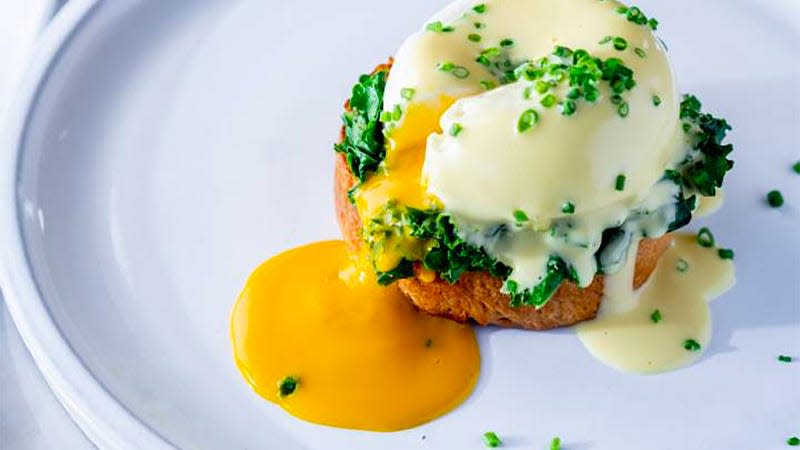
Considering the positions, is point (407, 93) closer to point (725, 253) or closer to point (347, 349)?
point (347, 349)

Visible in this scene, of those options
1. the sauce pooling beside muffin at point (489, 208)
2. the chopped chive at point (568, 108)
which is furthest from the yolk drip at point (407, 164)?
the chopped chive at point (568, 108)

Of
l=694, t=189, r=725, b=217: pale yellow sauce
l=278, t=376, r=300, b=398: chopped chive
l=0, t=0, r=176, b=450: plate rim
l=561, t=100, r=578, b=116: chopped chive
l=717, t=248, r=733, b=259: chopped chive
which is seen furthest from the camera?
l=694, t=189, r=725, b=217: pale yellow sauce

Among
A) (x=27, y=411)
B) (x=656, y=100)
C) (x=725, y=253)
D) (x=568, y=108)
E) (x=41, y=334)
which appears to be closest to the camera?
(x=568, y=108)

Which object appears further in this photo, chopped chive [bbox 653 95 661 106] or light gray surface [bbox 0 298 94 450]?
light gray surface [bbox 0 298 94 450]

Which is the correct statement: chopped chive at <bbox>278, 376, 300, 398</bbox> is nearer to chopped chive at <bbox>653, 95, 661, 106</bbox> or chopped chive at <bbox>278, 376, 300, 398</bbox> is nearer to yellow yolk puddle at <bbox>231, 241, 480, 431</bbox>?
yellow yolk puddle at <bbox>231, 241, 480, 431</bbox>

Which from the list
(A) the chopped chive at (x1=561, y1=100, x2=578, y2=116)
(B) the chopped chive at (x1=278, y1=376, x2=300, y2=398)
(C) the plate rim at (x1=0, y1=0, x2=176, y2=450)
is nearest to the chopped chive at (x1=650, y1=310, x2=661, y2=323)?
(A) the chopped chive at (x1=561, y1=100, x2=578, y2=116)

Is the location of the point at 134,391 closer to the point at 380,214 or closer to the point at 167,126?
the point at 380,214

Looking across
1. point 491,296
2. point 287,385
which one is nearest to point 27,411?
point 287,385
